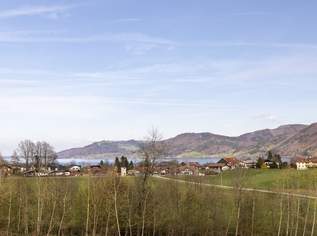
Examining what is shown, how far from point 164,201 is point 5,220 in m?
18.6

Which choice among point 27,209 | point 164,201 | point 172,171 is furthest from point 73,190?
point 172,171

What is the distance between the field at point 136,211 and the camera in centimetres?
5728

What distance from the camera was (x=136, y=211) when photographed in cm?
5797

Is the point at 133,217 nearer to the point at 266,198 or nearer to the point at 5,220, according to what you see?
the point at 5,220

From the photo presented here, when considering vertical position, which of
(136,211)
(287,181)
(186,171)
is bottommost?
(136,211)

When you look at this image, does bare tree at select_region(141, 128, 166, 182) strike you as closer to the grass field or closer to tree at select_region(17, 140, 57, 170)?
the grass field

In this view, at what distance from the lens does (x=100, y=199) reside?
57.2 metres

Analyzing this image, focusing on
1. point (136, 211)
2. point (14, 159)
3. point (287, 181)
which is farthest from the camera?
point (14, 159)

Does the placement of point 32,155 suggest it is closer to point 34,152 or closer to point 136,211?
point 34,152

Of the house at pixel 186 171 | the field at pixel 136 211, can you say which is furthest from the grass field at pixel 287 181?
the house at pixel 186 171

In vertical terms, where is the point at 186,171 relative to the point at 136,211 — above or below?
above

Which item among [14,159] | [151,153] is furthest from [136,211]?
[14,159]

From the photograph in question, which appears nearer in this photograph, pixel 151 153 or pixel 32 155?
pixel 151 153

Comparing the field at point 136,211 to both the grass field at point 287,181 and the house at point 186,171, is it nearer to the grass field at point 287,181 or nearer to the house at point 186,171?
the grass field at point 287,181
